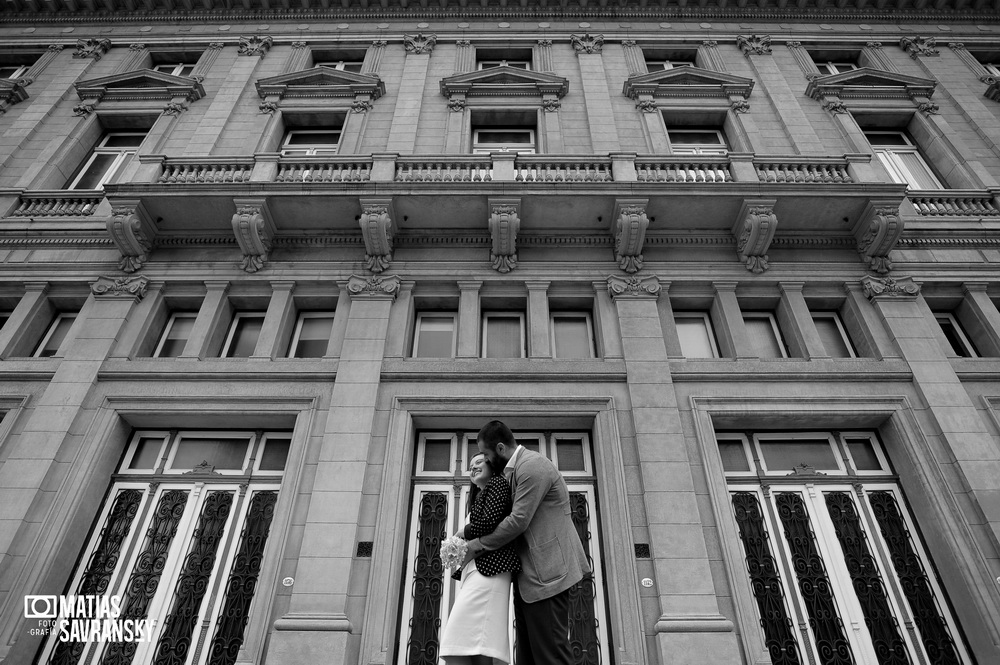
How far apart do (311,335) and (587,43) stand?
40.9ft

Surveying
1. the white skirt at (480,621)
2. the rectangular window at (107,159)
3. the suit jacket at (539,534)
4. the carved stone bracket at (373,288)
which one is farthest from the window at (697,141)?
the rectangular window at (107,159)

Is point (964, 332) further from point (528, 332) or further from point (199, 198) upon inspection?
point (199, 198)

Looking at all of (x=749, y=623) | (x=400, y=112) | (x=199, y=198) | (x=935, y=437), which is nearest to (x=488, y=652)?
(x=749, y=623)

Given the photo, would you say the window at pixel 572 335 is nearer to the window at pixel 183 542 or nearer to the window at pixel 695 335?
the window at pixel 695 335

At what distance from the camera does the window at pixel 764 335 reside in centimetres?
1125

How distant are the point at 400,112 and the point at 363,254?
17.3 feet

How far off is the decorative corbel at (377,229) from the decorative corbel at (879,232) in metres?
9.61

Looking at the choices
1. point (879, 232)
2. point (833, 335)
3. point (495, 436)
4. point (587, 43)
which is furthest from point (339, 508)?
point (587, 43)

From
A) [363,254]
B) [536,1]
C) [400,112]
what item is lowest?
[363,254]

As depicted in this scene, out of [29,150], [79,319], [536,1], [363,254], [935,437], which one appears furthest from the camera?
[536,1]

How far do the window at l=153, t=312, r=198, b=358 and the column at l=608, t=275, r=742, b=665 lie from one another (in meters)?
8.67

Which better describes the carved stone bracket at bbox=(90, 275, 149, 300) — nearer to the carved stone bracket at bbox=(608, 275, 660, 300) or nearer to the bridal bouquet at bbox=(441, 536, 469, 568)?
the carved stone bracket at bbox=(608, 275, 660, 300)

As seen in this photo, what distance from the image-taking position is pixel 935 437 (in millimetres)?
9609

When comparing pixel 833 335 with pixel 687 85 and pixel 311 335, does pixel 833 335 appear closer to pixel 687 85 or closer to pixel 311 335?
pixel 687 85
